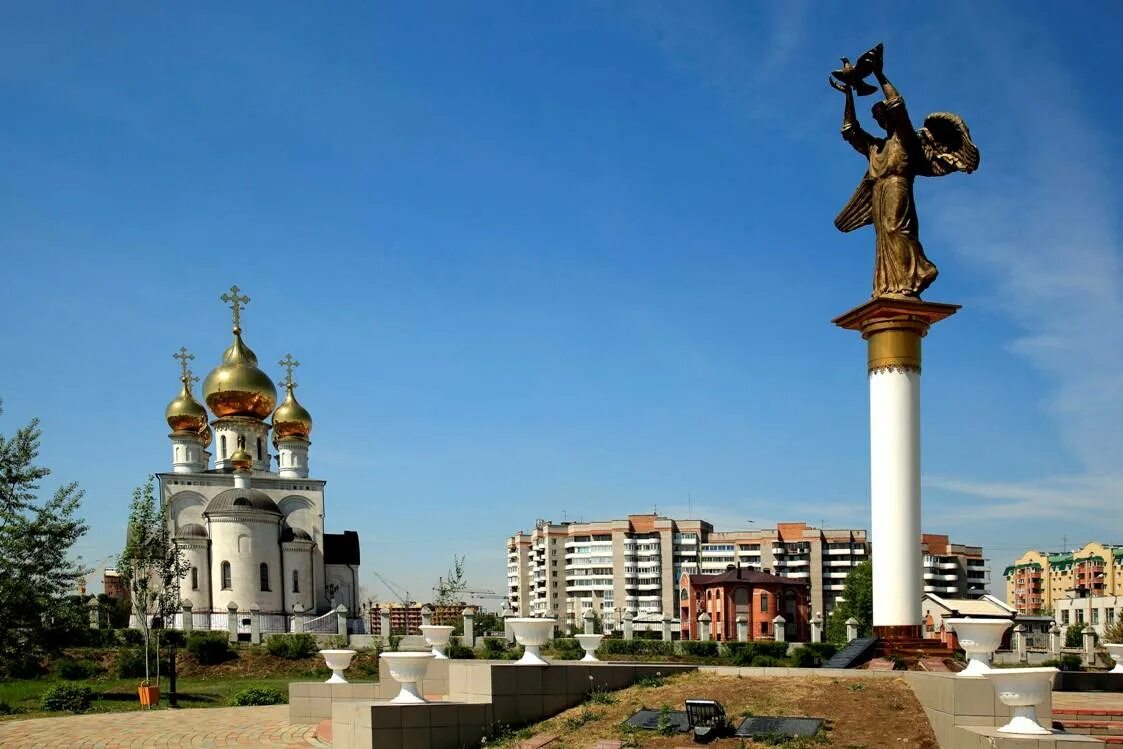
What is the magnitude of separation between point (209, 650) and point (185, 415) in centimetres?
1883

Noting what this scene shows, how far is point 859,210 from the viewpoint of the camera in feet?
61.6

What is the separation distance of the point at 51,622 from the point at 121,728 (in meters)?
6.92

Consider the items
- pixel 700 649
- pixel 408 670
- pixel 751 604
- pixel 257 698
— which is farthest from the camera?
pixel 751 604

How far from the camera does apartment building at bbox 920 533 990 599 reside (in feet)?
301

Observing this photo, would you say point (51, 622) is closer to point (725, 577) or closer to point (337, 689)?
point (337, 689)

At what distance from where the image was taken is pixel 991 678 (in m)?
10.8

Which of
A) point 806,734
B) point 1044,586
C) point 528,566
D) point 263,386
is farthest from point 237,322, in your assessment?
point 1044,586

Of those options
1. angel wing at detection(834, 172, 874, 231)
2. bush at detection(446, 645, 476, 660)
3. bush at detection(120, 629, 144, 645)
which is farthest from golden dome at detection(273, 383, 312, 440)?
angel wing at detection(834, 172, 874, 231)

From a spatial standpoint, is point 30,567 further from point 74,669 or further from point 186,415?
point 186,415

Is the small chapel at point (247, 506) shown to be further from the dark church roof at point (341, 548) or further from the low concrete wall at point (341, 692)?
the low concrete wall at point (341, 692)

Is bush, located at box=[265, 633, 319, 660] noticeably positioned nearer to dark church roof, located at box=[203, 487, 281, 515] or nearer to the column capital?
dark church roof, located at box=[203, 487, 281, 515]

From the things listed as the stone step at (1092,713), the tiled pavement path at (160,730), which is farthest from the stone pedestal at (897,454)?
the tiled pavement path at (160,730)

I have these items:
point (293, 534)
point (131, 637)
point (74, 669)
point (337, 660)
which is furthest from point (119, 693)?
point (293, 534)

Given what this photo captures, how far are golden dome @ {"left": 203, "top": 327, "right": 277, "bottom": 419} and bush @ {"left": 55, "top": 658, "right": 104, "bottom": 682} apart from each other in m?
19.8
